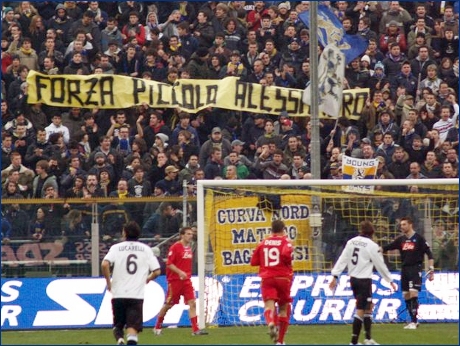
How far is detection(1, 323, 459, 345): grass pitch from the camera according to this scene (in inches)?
713

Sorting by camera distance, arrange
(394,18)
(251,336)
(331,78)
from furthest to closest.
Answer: (394,18)
(331,78)
(251,336)

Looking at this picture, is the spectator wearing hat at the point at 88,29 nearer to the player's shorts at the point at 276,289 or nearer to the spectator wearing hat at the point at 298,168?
the spectator wearing hat at the point at 298,168

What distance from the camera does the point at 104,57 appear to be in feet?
85.8

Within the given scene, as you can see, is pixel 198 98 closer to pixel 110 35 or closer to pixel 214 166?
pixel 214 166

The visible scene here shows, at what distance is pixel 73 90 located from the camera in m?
25.0

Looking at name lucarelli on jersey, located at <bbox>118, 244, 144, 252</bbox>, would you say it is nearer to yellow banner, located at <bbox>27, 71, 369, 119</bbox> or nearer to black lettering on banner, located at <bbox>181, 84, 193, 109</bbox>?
yellow banner, located at <bbox>27, 71, 369, 119</bbox>

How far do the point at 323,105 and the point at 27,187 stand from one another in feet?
19.9

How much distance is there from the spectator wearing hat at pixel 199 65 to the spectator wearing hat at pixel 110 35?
1.77 metres

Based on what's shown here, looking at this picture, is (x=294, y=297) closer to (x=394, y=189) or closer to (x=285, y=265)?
(x=394, y=189)

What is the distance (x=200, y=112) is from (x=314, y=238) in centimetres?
519

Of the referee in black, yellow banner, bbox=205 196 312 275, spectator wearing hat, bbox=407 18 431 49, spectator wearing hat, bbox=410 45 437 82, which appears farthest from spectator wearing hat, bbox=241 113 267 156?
the referee in black

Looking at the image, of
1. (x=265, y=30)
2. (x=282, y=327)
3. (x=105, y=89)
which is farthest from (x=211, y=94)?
(x=282, y=327)

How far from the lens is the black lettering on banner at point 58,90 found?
2484 centimetres

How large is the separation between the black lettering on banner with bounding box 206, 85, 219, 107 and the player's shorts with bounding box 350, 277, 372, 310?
344 inches
